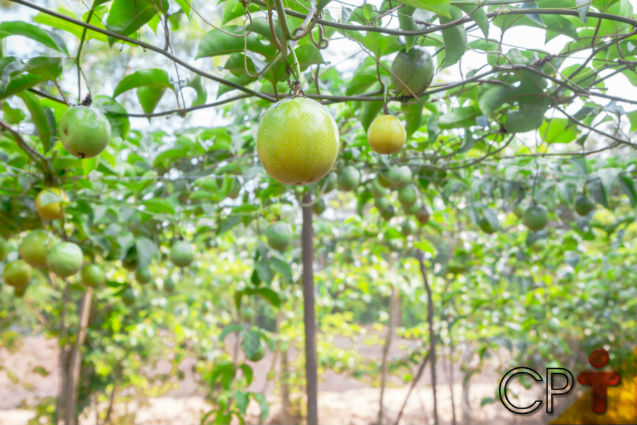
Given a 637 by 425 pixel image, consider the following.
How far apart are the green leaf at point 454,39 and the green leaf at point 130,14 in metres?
0.63

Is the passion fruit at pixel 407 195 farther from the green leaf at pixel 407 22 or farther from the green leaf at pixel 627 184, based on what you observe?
the green leaf at pixel 407 22

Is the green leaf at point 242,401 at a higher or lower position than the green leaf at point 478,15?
lower

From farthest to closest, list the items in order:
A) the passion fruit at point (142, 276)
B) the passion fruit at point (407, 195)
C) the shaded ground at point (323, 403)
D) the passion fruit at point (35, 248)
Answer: the shaded ground at point (323, 403)
the passion fruit at point (142, 276)
the passion fruit at point (407, 195)
the passion fruit at point (35, 248)

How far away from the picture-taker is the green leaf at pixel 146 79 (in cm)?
119

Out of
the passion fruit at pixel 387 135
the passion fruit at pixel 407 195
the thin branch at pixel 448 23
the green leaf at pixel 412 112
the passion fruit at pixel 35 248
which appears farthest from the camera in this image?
the passion fruit at pixel 407 195

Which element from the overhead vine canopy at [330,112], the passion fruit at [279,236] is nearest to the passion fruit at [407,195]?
the overhead vine canopy at [330,112]

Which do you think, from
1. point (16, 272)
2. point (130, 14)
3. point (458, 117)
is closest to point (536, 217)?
point (458, 117)

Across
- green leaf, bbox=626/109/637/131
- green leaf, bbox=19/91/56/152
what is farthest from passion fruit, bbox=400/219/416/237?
green leaf, bbox=19/91/56/152

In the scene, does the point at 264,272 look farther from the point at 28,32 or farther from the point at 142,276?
the point at 28,32

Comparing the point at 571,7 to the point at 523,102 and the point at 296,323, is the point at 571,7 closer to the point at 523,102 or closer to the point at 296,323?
the point at 523,102

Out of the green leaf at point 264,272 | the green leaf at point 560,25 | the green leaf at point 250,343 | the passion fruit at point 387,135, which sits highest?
the green leaf at point 560,25

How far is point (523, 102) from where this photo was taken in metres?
1.34

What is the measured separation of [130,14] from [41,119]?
22.2 inches

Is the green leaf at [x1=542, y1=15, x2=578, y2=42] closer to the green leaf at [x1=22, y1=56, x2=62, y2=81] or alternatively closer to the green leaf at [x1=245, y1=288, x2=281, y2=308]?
the green leaf at [x1=22, y1=56, x2=62, y2=81]
